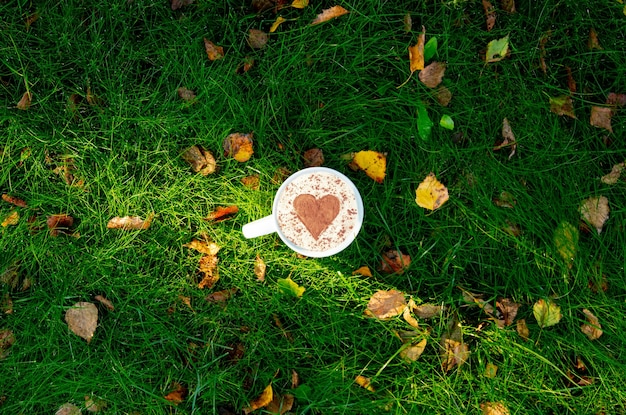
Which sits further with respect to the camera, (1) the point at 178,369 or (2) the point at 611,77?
(2) the point at 611,77

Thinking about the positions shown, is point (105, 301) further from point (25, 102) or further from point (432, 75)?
point (432, 75)

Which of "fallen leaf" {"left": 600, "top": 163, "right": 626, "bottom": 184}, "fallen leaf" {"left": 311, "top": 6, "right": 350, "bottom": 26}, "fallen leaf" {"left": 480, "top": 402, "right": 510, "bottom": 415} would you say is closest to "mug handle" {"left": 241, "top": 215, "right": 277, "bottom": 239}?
"fallen leaf" {"left": 311, "top": 6, "right": 350, "bottom": 26}

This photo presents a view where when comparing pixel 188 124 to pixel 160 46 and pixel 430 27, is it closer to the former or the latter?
pixel 160 46

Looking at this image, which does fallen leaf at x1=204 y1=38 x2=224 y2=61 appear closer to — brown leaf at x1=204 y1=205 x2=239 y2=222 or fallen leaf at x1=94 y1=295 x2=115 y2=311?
brown leaf at x1=204 y1=205 x2=239 y2=222

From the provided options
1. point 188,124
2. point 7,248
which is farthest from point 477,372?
point 7,248

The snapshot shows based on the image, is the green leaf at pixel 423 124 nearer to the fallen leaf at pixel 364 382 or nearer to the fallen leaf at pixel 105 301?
the fallen leaf at pixel 364 382
